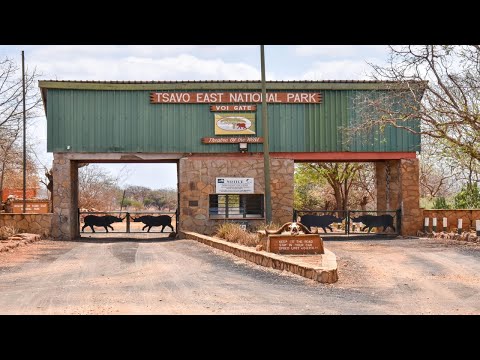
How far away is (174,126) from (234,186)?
3.49 m

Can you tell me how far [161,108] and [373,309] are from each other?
20550 millimetres

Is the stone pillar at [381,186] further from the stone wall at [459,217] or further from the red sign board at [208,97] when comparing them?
the red sign board at [208,97]

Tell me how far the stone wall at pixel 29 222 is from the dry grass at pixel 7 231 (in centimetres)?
85

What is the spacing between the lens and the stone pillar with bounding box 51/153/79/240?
94.0 ft

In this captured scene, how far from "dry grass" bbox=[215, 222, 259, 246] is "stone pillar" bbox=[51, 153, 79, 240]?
24.2ft

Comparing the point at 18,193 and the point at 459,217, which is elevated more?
the point at 18,193

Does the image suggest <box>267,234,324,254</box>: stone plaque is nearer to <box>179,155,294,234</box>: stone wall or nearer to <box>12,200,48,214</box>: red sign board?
<box>179,155,294,234</box>: stone wall

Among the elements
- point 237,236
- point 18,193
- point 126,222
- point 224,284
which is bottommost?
point 224,284

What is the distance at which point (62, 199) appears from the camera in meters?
28.7

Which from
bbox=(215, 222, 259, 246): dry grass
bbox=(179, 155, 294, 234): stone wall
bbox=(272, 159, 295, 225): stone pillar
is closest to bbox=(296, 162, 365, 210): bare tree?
bbox=(272, 159, 295, 225): stone pillar

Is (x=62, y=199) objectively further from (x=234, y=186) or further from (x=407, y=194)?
(x=407, y=194)

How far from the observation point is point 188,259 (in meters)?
18.4

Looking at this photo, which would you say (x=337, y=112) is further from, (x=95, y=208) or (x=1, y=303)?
(x=95, y=208)

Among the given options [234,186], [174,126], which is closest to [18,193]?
[174,126]
